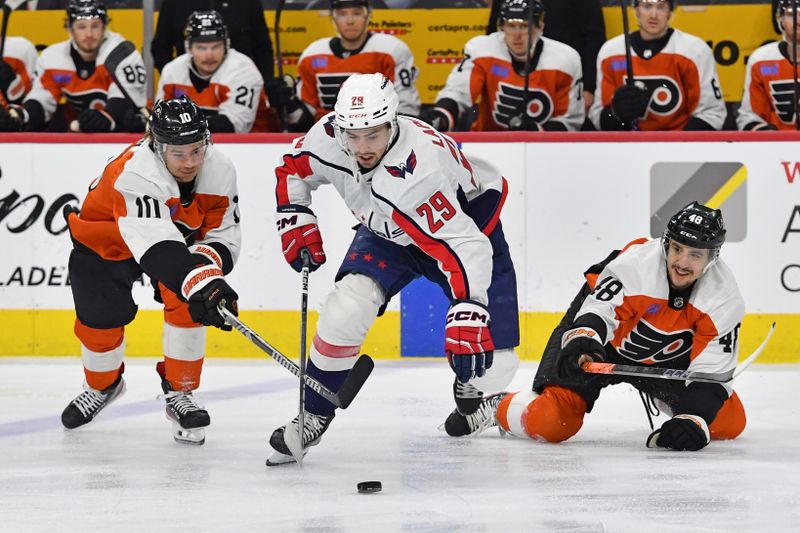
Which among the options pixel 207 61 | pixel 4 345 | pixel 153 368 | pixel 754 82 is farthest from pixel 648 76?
pixel 4 345

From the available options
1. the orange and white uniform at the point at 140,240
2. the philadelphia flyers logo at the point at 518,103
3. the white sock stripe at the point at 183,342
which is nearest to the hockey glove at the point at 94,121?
the orange and white uniform at the point at 140,240

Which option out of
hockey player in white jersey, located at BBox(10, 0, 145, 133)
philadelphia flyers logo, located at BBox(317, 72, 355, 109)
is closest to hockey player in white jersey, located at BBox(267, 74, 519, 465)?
philadelphia flyers logo, located at BBox(317, 72, 355, 109)

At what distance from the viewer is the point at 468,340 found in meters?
3.43

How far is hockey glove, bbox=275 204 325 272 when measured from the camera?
3.80 metres

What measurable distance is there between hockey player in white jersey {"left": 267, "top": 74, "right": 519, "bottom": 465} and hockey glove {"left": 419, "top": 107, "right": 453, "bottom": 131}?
1850 millimetres

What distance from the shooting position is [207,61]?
604 cm

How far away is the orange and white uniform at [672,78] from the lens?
5.90 m

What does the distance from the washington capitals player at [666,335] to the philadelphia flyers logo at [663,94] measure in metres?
1.95

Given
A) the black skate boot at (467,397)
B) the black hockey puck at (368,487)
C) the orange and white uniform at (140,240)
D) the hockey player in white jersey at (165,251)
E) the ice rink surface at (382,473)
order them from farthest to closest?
the black skate boot at (467,397)
the orange and white uniform at (140,240)
the hockey player in white jersey at (165,251)
the black hockey puck at (368,487)
the ice rink surface at (382,473)

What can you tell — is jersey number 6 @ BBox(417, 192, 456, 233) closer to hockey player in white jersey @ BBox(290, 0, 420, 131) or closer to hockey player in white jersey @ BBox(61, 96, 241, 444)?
hockey player in white jersey @ BBox(61, 96, 241, 444)

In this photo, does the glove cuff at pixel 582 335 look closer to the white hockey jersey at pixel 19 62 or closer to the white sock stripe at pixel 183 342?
the white sock stripe at pixel 183 342

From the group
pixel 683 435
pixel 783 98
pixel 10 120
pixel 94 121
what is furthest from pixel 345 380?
pixel 783 98

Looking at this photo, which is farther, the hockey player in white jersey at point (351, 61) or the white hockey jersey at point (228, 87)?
the hockey player in white jersey at point (351, 61)

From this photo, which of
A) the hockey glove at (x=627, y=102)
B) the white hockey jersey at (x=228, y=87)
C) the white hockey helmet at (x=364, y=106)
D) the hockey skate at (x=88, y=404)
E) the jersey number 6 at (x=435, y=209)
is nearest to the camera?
the white hockey helmet at (x=364, y=106)
